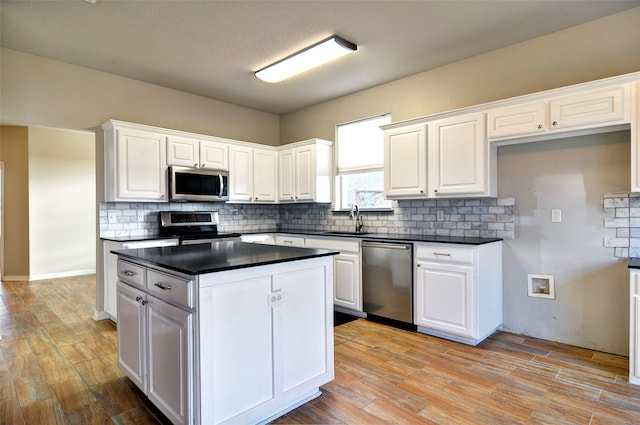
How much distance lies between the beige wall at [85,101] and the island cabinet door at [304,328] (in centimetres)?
327

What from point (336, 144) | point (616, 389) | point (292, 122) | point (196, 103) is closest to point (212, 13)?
point (196, 103)

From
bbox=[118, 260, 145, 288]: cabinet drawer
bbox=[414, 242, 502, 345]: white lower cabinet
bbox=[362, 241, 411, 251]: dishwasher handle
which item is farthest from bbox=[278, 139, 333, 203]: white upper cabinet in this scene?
bbox=[118, 260, 145, 288]: cabinet drawer

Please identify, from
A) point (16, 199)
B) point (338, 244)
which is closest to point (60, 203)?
point (16, 199)

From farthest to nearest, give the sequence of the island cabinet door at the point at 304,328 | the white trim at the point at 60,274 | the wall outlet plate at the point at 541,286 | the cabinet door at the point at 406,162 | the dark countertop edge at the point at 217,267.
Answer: the white trim at the point at 60,274 < the cabinet door at the point at 406,162 < the wall outlet plate at the point at 541,286 < the island cabinet door at the point at 304,328 < the dark countertop edge at the point at 217,267

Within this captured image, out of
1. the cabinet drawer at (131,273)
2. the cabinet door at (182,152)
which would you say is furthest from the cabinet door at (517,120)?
the cabinet door at (182,152)

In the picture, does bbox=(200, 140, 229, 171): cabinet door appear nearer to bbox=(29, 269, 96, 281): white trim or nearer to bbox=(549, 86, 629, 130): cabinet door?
bbox=(549, 86, 629, 130): cabinet door

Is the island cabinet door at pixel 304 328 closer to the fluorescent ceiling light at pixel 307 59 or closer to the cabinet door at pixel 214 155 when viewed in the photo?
the fluorescent ceiling light at pixel 307 59

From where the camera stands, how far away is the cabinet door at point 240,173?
477 cm

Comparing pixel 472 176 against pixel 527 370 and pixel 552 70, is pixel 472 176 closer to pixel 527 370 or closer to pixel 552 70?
pixel 552 70

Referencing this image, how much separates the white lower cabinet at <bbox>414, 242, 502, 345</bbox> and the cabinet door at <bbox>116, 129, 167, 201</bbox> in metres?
2.92

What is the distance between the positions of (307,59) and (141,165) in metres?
2.13

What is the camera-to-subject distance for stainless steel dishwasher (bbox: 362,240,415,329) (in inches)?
136

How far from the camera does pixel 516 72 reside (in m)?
3.33

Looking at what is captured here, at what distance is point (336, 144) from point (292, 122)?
1071 millimetres
